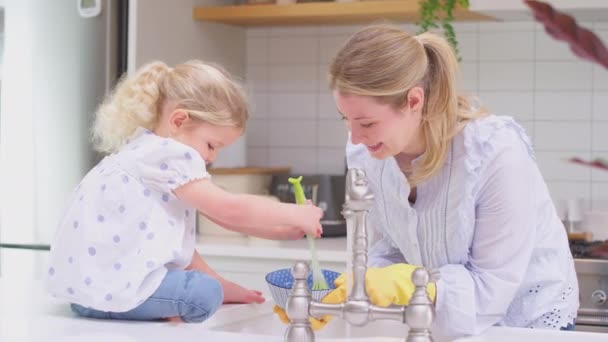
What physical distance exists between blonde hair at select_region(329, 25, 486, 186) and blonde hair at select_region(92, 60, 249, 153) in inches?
A: 8.0

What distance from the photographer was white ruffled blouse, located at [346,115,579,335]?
139cm

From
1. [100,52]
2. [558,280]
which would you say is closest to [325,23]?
[100,52]

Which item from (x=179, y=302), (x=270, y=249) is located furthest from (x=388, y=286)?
(x=270, y=249)

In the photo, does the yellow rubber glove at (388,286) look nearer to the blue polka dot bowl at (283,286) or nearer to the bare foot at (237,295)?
the blue polka dot bowl at (283,286)

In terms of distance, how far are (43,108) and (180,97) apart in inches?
57.5

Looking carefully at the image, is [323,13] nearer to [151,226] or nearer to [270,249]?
[270,249]

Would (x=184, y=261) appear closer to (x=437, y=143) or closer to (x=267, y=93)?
(x=437, y=143)

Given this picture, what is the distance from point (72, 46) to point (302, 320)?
6.63 ft

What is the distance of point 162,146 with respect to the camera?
144cm

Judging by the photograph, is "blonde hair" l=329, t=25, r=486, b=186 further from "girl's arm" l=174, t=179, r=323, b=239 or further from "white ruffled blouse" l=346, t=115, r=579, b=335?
"girl's arm" l=174, t=179, r=323, b=239

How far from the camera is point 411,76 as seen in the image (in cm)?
141

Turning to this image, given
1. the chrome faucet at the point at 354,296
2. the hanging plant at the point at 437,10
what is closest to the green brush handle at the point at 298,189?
the chrome faucet at the point at 354,296

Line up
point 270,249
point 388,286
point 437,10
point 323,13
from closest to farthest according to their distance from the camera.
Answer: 1. point 388,286
2. point 270,249
3. point 437,10
4. point 323,13

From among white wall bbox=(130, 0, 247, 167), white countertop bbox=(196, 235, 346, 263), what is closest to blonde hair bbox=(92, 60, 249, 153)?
white countertop bbox=(196, 235, 346, 263)
